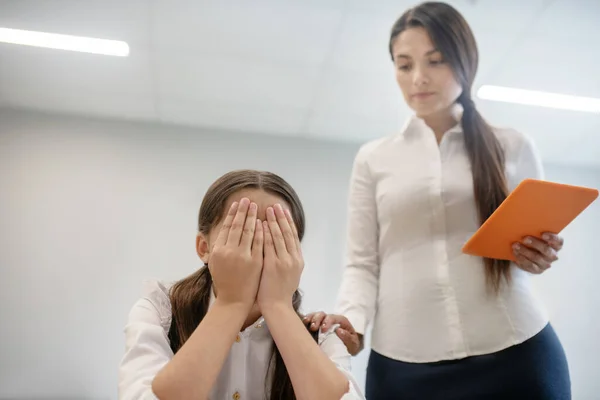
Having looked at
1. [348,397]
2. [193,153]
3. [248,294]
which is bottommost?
[348,397]

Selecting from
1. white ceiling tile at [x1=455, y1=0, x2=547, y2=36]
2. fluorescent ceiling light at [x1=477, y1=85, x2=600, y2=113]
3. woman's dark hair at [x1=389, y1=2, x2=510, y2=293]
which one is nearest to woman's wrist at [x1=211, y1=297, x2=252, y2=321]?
woman's dark hair at [x1=389, y1=2, x2=510, y2=293]

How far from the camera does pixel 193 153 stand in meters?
3.17

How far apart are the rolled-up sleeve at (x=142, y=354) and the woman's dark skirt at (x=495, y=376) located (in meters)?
0.40

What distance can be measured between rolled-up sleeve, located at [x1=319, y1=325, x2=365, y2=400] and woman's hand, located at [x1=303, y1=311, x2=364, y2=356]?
0.01m

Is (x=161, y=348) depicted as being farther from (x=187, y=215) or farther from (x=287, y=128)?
(x=287, y=128)

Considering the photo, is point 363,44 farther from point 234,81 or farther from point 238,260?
point 238,260

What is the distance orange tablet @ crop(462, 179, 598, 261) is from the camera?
0.75m

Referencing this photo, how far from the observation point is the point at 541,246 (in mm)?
838

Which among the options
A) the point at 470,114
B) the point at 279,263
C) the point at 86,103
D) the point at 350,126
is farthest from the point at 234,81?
the point at 279,263

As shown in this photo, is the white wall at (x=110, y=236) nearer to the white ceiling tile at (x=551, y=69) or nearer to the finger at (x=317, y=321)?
the white ceiling tile at (x=551, y=69)

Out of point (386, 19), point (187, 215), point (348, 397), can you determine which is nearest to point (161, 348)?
point (348, 397)

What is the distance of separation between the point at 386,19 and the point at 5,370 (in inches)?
102

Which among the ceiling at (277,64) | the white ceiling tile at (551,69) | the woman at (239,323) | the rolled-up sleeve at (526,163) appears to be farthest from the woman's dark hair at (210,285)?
the white ceiling tile at (551,69)

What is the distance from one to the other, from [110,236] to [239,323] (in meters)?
2.46
